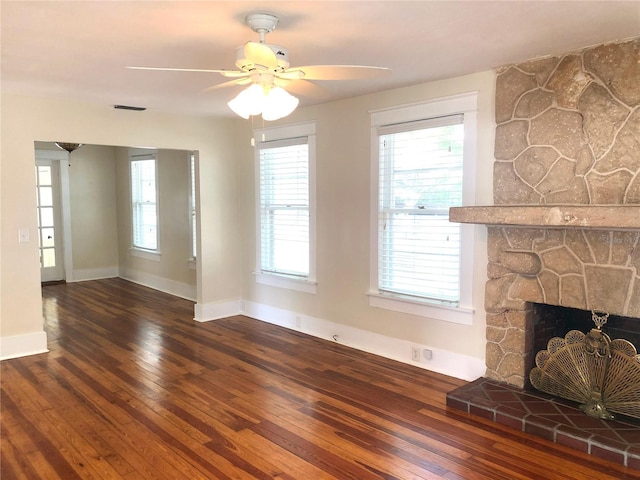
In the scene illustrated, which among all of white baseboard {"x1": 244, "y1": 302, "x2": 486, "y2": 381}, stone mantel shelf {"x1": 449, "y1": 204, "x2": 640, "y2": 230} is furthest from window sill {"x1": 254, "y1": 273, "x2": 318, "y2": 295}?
stone mantel shelf {"x1": 449, "y1": 204, "x2": 640, "y2": 230}

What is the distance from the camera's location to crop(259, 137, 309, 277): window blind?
518 cm

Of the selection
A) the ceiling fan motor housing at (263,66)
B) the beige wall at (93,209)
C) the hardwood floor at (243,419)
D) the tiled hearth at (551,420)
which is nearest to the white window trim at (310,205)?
the hardwood floor at (243,419)

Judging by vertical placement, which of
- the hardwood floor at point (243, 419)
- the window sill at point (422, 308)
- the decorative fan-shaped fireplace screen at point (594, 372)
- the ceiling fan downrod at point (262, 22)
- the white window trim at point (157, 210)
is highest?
the ceiling fan downrod at point (262, 22)

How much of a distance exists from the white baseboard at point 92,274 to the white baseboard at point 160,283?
12 centimetres

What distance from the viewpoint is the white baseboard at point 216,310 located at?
5.81 meters

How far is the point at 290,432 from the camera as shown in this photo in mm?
3064

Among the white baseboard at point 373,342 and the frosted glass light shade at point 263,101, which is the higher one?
the frosted glass light shade at point 263,101

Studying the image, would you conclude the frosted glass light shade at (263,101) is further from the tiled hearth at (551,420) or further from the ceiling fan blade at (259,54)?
the tiled hearth at (551,420)

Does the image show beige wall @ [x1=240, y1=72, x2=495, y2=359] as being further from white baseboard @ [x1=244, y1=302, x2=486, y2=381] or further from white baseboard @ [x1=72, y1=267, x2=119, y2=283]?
white baseboard @ [x1=72, y1=267, x2=119, y2=283]

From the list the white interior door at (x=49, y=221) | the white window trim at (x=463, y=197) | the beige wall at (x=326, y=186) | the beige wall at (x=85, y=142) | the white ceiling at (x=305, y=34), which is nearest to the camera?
the white ceiling at (x=305, y=34)

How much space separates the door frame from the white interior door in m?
0.05

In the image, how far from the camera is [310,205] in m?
5.06

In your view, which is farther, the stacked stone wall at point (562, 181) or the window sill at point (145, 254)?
the window sill at point (145, 254)

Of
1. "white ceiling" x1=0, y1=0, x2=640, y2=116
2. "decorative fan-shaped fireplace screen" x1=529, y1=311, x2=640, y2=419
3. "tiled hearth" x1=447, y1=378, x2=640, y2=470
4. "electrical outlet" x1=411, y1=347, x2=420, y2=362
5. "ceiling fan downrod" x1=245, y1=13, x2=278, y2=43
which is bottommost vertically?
"tiled hearth" x1=447, y1=378, x2=640, y2=470
